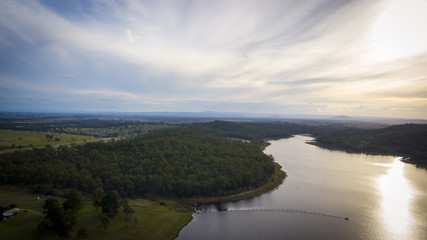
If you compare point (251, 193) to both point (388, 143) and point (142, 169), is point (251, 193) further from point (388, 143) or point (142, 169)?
point (388, 143)

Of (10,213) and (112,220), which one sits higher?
(10,213)

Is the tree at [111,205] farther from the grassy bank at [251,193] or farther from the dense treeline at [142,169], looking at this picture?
the grassy bank at [251,193]

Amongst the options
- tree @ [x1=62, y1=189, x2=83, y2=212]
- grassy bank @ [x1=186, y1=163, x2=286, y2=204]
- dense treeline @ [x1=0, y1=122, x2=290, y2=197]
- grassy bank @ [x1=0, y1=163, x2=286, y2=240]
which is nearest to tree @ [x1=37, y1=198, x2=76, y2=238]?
grassy bank @ [x1=0, y1=163, x2=286, y2=240]

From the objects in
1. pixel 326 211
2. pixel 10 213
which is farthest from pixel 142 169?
pixel 326 211

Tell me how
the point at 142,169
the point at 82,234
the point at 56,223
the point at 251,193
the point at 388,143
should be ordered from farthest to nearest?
the point at 388,143
the point at 142,169
the point at 251,193
the point at 82,234
the point at 56,223

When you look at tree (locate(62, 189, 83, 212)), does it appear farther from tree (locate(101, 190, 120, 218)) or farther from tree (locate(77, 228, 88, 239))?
tree (locate(77, 228, 88, 239))
